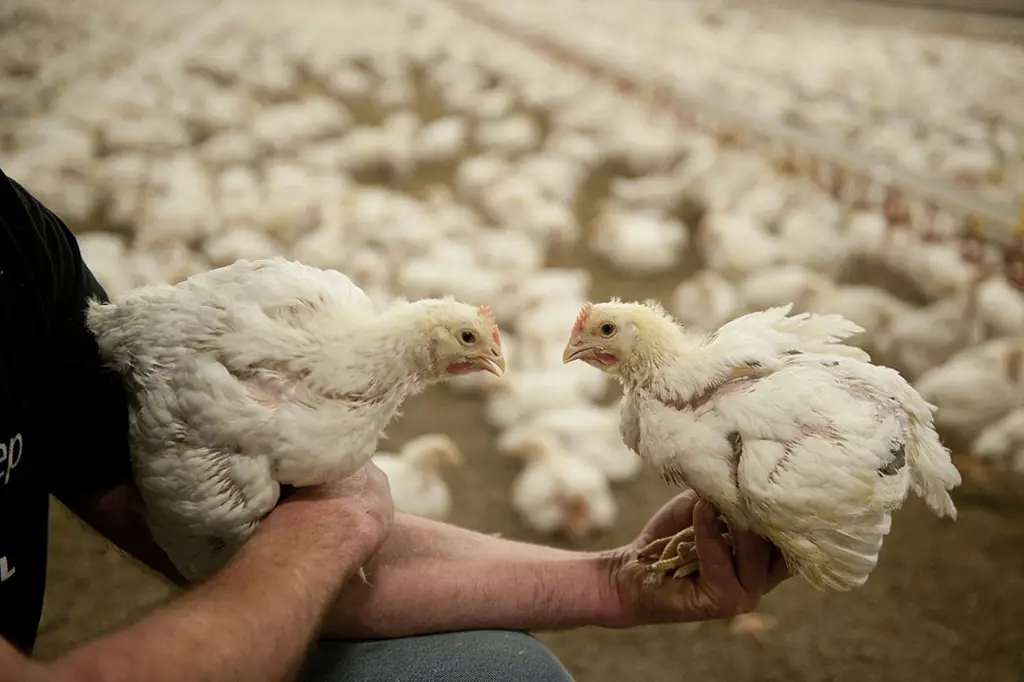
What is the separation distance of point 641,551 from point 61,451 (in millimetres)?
833

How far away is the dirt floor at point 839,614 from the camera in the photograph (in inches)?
65.6

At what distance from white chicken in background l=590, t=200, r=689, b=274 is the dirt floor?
119 cm

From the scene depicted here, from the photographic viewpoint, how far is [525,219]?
3.30 metres

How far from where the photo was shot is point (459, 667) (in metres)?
1.18

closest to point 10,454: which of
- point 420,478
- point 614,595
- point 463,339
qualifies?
point 463,339

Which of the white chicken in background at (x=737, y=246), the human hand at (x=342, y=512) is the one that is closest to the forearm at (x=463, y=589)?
the human hand at (x=342, y=512)

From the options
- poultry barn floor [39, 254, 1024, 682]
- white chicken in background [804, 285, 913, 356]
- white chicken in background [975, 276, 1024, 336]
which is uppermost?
white chicken in background [975, 276, 1024, 336]

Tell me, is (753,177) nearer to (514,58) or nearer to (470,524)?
(470,524)

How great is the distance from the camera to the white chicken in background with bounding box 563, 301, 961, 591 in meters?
0.89

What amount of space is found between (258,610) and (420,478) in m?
1.08

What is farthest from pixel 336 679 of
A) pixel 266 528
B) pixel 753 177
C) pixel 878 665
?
pixel 753 177

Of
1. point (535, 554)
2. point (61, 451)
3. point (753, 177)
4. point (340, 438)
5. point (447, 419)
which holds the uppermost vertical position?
point (340, 438)

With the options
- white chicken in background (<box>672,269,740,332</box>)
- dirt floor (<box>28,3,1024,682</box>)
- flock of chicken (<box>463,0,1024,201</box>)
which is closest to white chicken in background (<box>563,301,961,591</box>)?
dirt floor (<box>28,3,1024,682</box>)

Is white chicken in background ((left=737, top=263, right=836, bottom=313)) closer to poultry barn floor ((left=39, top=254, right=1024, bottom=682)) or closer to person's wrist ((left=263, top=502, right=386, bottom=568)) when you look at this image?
poultry barn floor ((left=39, top=254, right=1024, bottom=682))
